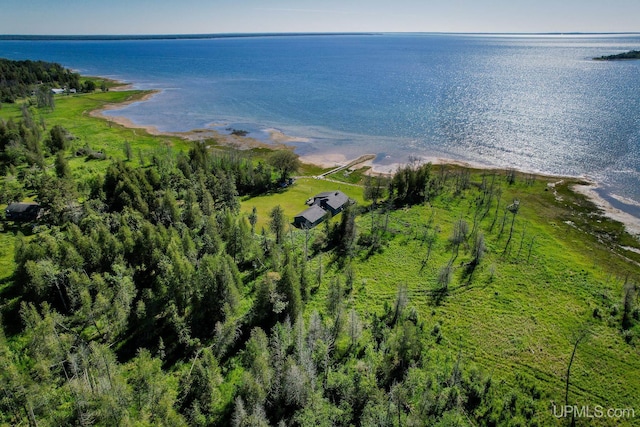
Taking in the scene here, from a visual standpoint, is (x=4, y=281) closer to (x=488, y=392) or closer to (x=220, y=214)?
(x=220, y=214)

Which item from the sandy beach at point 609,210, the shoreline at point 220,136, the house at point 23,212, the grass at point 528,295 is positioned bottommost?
the grass at point 528,295

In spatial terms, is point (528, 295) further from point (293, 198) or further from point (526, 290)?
point (293, 198)

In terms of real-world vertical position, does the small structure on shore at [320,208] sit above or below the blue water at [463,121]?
below

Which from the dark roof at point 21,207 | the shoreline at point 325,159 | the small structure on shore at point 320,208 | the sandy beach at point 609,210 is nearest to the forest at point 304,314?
the dark roof at point 21,207

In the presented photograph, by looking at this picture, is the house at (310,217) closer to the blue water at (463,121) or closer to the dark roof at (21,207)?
the blue water at (463,121)

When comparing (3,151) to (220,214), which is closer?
(220,214)

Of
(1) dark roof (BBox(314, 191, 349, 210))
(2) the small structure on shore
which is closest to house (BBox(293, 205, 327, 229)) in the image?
(2) the small structure on shore

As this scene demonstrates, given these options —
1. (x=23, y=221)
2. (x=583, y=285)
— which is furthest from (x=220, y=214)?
(x=583, y=285)
